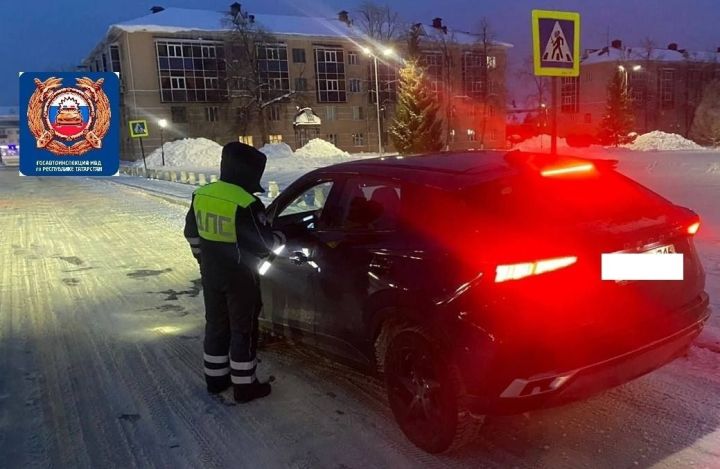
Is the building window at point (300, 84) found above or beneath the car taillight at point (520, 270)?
above

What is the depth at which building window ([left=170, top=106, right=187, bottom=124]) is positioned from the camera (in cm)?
5122

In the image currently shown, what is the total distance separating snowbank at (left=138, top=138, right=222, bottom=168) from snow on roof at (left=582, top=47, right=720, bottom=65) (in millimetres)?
46164

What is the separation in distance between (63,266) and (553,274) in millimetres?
8245

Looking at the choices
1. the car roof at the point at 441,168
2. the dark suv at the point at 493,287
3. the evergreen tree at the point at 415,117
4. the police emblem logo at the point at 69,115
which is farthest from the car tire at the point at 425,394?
the evergreen tree at the point at 415,117

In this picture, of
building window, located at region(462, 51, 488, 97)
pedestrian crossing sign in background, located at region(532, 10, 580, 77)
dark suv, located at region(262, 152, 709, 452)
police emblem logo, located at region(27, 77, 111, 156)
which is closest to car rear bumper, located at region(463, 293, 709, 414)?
dark suv, located at region(262, 152, 709, 452)

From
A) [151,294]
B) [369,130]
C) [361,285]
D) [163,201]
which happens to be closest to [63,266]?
[151,294]

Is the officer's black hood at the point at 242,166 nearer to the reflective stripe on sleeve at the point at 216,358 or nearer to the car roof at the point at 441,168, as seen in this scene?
the car roof at the point at 441,168

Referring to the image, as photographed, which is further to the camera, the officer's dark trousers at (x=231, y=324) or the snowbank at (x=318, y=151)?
the snowbank at (x=318, y=151)

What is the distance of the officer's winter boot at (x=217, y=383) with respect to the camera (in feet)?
13.7

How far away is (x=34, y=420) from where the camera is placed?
386 centimetres

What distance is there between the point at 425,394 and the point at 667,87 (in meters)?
72.9

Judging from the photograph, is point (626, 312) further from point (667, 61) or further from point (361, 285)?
point (667, 61)

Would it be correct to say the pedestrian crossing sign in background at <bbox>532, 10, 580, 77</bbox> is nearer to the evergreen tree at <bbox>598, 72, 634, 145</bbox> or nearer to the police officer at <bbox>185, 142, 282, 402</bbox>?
the police officer at <bbox>185, 142, 282, 402</bbox>

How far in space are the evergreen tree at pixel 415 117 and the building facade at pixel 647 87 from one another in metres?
35.0
